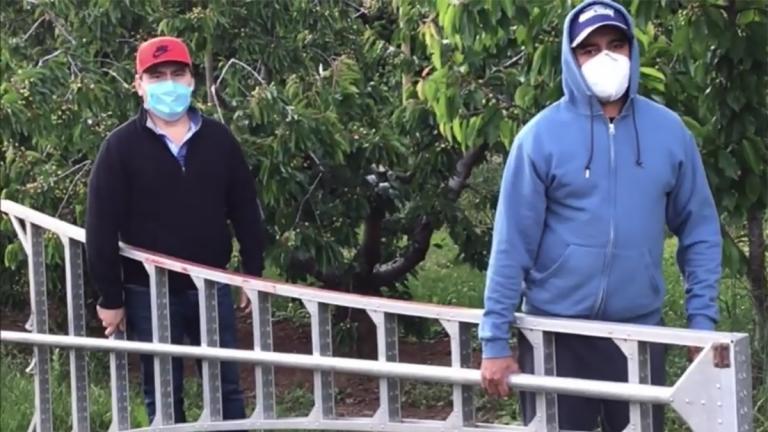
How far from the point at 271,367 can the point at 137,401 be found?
8.46ft

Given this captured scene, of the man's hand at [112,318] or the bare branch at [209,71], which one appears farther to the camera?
the bare branch at [209,71]

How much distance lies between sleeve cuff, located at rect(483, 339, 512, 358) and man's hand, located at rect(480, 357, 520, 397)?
11 millimetres

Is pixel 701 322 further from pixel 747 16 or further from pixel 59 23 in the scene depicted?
pixel 59 23

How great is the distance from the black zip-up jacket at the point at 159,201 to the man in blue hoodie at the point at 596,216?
1.40m

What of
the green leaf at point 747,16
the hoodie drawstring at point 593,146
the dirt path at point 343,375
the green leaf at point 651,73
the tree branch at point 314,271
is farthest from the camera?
the dirt path at point 343,375

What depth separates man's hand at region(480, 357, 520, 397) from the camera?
321 cm

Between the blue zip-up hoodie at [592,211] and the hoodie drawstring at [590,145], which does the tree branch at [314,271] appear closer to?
the blue zip-up hoodie at [592,211]

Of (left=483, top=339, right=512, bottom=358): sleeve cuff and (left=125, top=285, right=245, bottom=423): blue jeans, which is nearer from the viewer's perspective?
(left=483, top=339, right=512, bottom=358): sleeve cuff

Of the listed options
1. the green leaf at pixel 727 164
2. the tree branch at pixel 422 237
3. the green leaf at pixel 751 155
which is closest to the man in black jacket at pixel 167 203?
the green leaf at pixel 727 164

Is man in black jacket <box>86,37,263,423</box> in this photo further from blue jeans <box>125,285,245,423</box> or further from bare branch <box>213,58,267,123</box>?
bare branch <box>213,58,267,123</box>

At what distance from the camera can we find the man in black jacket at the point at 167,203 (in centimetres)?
419

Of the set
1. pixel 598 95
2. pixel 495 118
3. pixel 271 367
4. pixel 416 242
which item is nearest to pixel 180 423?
pixel 271 367

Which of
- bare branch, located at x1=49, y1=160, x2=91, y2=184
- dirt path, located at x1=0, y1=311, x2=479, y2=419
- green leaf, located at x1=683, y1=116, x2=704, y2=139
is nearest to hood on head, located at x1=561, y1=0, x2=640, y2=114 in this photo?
green leaf, located at x1=683, y1=116, x2=704, y2=139

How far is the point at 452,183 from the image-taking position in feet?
22.1
